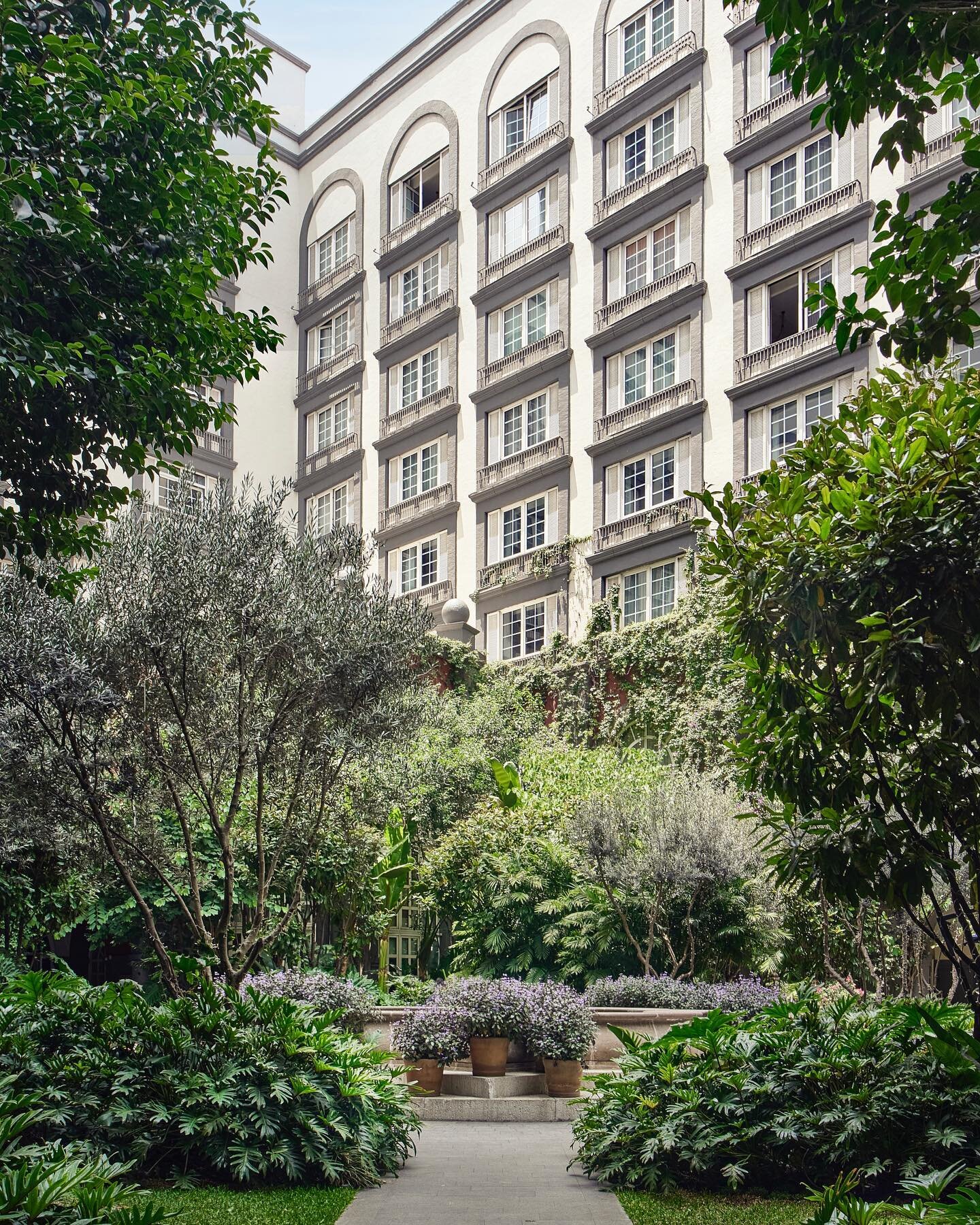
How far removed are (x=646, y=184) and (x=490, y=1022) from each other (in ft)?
74.6

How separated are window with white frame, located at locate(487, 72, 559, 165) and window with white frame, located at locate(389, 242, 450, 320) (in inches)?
122

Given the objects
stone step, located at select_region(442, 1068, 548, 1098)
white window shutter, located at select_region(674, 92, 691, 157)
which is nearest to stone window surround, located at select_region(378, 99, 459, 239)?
white window shutter, located at select_region(674, 92, 691, 157)

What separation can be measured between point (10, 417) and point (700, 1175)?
7.07 metres

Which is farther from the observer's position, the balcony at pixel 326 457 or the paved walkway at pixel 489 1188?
the balcony at pixel 326 457

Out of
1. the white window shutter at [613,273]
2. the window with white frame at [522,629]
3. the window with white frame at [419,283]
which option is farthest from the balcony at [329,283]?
the window with white frame at [522,629]

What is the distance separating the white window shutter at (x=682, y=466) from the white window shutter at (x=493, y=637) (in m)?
6.44

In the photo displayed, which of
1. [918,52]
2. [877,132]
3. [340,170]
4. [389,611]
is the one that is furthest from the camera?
[340,170]

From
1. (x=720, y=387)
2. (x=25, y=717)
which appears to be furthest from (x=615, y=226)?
(x=25, y=717)

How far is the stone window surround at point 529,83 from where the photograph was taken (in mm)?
33500

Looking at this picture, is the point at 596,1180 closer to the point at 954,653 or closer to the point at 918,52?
the point at 954,653

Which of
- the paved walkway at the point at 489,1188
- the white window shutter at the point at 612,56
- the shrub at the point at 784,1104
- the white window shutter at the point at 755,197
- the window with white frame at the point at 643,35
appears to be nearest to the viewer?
the shrub at the point at 784,1104

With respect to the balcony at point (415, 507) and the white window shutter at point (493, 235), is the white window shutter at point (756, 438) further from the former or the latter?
the white window shutter at point (493, 235)

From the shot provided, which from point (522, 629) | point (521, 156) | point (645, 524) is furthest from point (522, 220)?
point (522, 629)

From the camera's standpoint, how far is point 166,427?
368 inches
